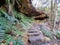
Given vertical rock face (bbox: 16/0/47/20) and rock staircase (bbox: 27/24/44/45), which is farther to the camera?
vertical rock face (bbox: 16/0/47/20)

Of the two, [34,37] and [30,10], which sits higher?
[30,10]

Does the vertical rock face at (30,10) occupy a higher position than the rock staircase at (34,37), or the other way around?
the vertical rock face at (30,10)

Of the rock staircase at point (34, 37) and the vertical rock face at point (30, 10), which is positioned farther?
the vertical rock face at point (30, 10)

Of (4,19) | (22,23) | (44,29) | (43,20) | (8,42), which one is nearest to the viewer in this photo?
(8,42)

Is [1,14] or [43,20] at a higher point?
[1,14]

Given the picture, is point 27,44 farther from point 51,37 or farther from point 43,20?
point 43,20

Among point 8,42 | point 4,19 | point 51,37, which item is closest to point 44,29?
point 51,37

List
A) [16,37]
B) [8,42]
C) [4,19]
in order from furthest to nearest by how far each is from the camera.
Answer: [4,19] < [16,37] < [8,42]

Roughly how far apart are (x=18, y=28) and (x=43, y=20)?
3412 mm

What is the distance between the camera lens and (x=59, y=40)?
7332 mm

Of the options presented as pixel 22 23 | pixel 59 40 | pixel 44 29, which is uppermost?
pixel 22 23

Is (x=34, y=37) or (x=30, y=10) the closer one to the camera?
(x=34, y=37)

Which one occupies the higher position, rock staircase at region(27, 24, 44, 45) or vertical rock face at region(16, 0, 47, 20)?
vertical rock face at region(16, 0, 47, 20)

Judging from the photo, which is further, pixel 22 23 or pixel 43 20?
pixel 43 20
